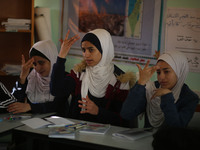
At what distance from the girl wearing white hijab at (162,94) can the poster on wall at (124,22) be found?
3.70 ft

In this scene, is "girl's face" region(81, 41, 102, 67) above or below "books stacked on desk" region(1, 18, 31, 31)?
below

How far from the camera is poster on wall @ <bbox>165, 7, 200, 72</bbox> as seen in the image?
10.0 feet

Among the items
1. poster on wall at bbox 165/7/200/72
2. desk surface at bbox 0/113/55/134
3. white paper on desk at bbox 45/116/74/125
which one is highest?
poster on wall at bbox 165/7/200/72

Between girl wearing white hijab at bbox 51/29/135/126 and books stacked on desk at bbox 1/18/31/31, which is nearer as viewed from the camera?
girl wearing white hijab at bbox 51/29/135/126

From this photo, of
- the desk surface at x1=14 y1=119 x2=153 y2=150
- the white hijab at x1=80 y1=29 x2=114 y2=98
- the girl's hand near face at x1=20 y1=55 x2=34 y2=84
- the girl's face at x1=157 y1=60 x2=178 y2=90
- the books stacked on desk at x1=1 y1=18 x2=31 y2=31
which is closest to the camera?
the desk surface at x1=14 y1=119 x2=153 y2=150

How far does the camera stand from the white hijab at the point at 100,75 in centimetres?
233

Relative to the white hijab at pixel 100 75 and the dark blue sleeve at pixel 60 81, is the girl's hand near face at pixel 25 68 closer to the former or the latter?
the dark blue sleeve at pixel 60 81

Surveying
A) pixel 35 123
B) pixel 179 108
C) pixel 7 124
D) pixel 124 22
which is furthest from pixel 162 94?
pixel 124 22

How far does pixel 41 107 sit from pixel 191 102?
126 cm

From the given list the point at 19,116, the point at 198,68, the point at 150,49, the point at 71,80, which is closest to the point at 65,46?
the point at 71,80

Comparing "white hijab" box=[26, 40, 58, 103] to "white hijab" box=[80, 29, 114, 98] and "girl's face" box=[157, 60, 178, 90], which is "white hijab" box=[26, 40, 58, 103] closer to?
"white hijab" box=[80, 29, 114, 98]

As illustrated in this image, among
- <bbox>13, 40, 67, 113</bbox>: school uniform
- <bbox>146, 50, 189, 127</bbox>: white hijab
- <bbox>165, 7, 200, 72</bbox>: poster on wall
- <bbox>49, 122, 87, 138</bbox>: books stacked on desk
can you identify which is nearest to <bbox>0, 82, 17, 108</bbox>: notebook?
<bbox>13, 40, 67, 113</bbox>: school uniform

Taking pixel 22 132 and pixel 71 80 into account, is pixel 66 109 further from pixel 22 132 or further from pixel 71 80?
pixel 22 132

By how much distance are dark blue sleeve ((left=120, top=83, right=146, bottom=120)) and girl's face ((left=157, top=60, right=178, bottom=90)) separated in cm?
19
